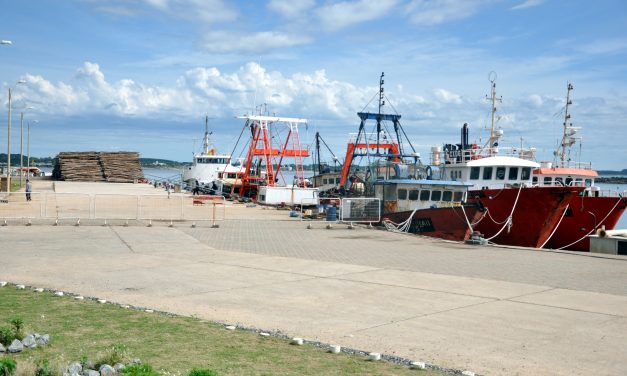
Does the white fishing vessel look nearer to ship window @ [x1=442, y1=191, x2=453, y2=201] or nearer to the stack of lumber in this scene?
the stack of lumber

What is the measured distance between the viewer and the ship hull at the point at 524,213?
24531 millimetres

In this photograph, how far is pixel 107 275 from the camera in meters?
13.3

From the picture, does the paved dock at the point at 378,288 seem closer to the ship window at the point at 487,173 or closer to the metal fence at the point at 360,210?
the metal fence at the point at 360,210

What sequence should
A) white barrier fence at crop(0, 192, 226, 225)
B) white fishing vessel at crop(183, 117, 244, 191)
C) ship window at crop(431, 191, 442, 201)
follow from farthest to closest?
white fishing vessel at crop(183, 117, 244, 191)
ship window at crop(431, 191, 442, 201)
white barrier fence at crop(0, 192, 226, 225)

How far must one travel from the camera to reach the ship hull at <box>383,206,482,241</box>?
82.0ft

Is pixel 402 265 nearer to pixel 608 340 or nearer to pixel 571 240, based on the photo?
pixel 608 340

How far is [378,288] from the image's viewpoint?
488 inches

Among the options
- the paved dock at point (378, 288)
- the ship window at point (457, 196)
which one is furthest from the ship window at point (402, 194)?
the paved dock at point (378, 288)

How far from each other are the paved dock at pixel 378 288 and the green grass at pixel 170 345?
2.32ft

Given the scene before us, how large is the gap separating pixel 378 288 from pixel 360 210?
1680 cm

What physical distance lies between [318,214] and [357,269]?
18655mm

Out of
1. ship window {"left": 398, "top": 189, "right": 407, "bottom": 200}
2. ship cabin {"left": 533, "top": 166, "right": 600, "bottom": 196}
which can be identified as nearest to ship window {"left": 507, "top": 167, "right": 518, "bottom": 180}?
ship cabin {"left": 533, "top": 166, "right": 600, "bottom": 196}

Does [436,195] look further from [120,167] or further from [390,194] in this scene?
[120,167]

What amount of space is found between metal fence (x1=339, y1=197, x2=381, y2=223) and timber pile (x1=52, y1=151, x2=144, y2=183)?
53.2 metres
